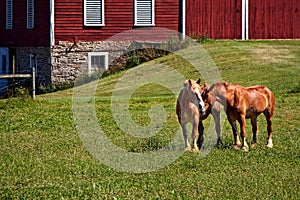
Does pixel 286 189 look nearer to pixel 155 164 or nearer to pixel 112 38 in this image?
pixel 155 164

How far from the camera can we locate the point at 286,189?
11.0 metres

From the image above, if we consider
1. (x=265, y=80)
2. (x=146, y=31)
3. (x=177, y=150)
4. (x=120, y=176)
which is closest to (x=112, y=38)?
(x=146, y=31)

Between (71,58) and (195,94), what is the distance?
81.8 ft

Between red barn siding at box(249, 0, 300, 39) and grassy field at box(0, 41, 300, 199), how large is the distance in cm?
1514

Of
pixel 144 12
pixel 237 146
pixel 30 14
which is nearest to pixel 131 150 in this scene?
pixel 237 146

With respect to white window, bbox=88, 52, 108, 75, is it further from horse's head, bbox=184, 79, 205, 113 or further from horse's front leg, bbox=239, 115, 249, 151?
horse's head, bbox=184, 79, 205, 113

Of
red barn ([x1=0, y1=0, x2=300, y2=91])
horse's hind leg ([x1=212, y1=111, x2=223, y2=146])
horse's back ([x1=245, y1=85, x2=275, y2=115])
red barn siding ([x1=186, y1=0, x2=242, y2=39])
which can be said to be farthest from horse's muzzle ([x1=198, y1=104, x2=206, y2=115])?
red barn siding ([x1=186, y1=0, x2=242, y2=39])

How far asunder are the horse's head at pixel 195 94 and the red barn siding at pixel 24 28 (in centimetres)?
2504

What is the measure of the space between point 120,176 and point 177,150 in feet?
8.66

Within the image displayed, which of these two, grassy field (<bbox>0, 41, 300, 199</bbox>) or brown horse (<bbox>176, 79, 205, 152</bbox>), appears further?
brown horse (<bbox>176, 79, 205, 152</bbox>)

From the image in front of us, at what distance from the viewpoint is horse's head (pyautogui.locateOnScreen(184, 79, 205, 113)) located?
14266 millimetres

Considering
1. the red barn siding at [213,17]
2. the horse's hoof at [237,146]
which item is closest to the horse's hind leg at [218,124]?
the horse's hoof at [237,146]

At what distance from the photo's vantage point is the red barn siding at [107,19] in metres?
38.4

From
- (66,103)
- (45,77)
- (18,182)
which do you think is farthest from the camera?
(45,77)
